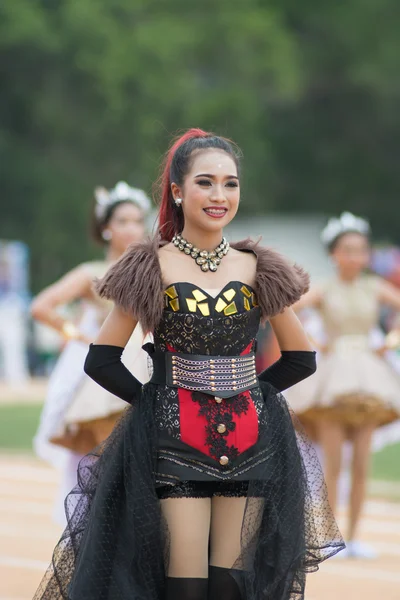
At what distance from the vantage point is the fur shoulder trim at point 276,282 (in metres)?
4.46

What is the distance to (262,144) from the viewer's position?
41125 mm

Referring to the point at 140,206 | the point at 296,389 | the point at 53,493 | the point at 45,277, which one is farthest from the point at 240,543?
the point at 45,277

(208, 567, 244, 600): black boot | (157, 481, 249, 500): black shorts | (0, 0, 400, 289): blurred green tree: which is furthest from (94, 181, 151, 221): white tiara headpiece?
(0, 0, 400, 289): blurred green tree

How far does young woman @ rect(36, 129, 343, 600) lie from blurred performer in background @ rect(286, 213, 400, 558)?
13.1ft

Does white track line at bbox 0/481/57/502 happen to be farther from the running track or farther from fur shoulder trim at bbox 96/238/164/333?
fur shoulder trim at bbox 96/238/164/333

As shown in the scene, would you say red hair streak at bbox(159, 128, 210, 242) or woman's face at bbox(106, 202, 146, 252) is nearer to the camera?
red hair streak at bbox(159, 128, 210, 242)

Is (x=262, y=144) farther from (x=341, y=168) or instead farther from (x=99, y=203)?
(x=99, y=203)

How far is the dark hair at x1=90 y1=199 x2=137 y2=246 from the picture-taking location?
7.60 m

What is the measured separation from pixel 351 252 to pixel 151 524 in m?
4.88

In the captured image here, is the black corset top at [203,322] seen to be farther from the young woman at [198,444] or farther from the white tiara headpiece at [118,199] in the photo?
the white tiara headpiece at [118,199]

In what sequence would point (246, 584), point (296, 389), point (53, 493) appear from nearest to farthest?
point (246, 584), point (296, 389), point (53, 493)

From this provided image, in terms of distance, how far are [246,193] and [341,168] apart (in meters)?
4.90

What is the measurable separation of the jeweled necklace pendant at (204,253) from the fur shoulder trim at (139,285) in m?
0.09
